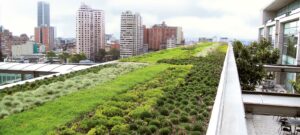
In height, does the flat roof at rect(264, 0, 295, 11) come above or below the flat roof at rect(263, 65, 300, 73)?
above

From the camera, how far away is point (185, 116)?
6863 mm

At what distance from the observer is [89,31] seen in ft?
309

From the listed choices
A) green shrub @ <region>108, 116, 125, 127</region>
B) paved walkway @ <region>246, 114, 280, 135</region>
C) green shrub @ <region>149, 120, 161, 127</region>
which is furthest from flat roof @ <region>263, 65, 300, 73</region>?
green shrub @ <region>108, 116, 125, 127</region>

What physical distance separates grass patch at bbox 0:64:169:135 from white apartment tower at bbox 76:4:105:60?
81.0 metres

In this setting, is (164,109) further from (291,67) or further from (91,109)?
(291,67)

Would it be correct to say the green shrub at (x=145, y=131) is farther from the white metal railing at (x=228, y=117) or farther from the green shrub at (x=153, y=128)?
the white metal railing at (x=228, y=117)

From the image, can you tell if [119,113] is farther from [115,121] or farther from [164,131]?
[164,131]

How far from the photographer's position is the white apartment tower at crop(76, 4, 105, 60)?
301ft

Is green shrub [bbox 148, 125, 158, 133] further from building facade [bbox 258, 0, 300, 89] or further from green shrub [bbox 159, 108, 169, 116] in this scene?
building facade [bbox 258, 0, 300, 89]

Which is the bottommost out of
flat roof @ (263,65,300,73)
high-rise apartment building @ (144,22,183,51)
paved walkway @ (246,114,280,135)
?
paved walkway @ (246,114,280,135)

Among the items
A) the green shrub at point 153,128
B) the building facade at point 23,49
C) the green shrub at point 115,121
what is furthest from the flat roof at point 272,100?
the building facade at point 23,49

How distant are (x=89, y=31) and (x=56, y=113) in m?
89.3

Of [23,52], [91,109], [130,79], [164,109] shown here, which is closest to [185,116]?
[164,109]

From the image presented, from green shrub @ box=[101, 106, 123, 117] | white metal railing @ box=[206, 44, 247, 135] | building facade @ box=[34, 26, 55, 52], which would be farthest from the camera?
building facade @ box=[34, 26, 55, 52]
